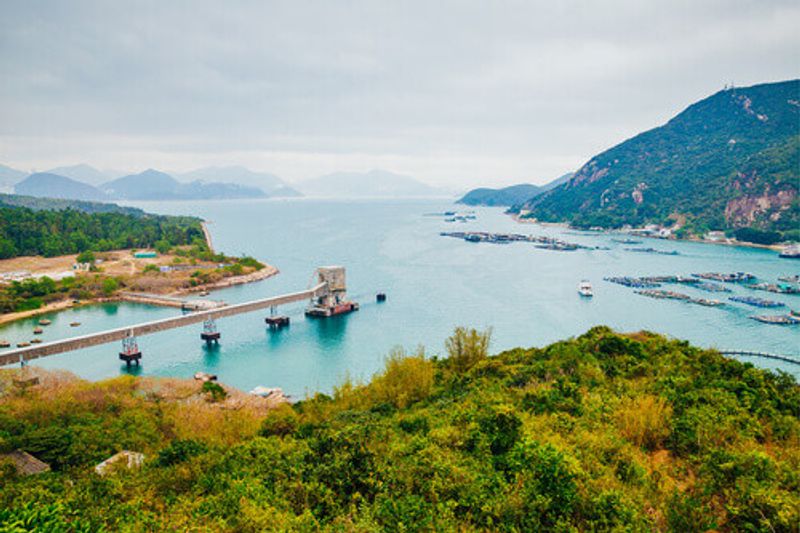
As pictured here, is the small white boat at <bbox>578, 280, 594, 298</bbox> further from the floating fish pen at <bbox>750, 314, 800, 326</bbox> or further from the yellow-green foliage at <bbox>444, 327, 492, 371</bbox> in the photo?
the yellow-green foliage at <bbox>444, 327, 492, 371</bbox>

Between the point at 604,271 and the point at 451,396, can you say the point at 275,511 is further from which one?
the point at 604,271

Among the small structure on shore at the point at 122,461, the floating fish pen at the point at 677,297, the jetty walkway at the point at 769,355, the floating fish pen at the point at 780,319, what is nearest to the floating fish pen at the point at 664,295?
the floating fish pen at the point at 677,297

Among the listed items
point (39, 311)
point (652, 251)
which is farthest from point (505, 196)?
point (39, 311)

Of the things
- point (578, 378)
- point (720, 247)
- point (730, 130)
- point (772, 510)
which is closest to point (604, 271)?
point (720, 247)

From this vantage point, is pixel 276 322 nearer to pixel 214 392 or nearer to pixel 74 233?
pixel 214 392

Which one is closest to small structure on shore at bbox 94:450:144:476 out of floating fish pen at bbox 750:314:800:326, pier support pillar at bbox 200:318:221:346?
pier support pillar at bbox 200:318:221:346
